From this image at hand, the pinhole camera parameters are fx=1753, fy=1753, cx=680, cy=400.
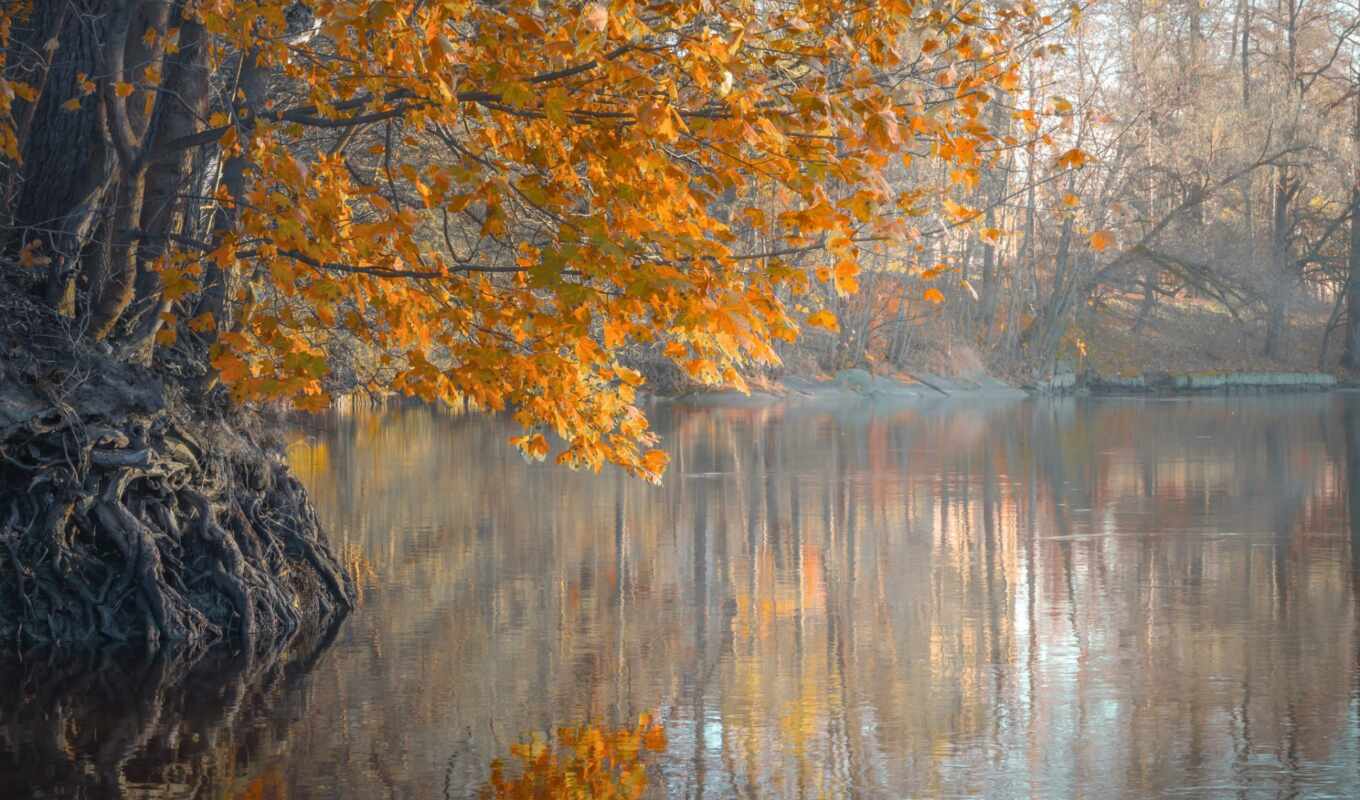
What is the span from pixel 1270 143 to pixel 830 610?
146 ft

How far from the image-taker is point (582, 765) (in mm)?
7871

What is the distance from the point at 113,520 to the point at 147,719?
2074 millimetres

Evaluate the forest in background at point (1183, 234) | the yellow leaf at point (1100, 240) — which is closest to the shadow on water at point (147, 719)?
the yellow leaf at point (1100, 240)

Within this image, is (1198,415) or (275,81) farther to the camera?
(1198,415)

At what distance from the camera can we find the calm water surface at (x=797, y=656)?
25.6ft

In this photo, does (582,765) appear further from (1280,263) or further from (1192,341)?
(1192,341)

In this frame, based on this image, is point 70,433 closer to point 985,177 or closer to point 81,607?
point 81,607

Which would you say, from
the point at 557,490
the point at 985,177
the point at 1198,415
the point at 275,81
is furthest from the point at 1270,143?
the point at 275,81

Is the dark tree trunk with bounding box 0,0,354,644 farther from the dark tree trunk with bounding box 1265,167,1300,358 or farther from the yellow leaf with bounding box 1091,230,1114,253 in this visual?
the dark tree trunk with bounding box 1265,167,1300,358

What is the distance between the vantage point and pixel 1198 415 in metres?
39.1

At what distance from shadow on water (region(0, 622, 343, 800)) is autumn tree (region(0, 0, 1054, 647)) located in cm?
59

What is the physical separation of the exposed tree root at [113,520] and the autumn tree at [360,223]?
0.8 inches

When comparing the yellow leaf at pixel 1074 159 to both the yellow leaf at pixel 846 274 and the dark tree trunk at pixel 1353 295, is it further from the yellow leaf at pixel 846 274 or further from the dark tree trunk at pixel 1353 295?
the dark tree trunk at pixel 1353 295

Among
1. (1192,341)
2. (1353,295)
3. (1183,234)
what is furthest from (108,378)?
(1192,341)
